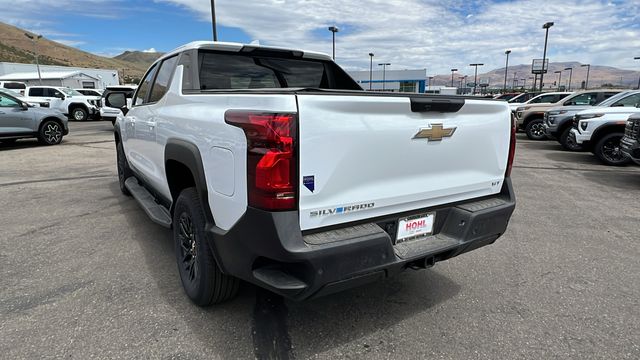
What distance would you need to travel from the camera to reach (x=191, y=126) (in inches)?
107

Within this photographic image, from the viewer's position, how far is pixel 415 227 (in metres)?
2.58

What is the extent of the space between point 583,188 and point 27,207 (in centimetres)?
869

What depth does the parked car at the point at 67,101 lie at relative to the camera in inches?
806

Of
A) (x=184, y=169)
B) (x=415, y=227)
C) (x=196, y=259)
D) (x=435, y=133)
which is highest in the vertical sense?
(x=435, y=133)

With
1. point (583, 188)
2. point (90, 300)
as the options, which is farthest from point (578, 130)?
point (90, 300)

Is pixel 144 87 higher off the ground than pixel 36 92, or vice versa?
pixel 36 92

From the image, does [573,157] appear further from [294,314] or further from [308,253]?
[308,253]

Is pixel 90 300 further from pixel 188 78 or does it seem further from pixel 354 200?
pixel 354 200

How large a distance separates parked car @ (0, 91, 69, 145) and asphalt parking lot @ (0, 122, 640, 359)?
7415mm

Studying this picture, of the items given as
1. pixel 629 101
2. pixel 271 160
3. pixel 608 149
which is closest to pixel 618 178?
pixel 608 149

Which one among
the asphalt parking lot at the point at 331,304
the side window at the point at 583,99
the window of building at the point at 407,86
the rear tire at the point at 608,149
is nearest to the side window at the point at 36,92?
the asphalt parking lot at the point at 331,304

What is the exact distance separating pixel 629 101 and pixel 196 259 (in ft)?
39.7

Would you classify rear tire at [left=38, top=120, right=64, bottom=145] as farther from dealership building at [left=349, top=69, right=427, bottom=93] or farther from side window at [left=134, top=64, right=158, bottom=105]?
dealership building at [left=349, top=69, right=427, bottom=93]

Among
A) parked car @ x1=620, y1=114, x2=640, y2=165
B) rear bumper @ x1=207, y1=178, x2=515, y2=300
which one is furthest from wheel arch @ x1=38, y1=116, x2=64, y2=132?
parked car @ x1=620, y1=114, x2=640, y2=165
